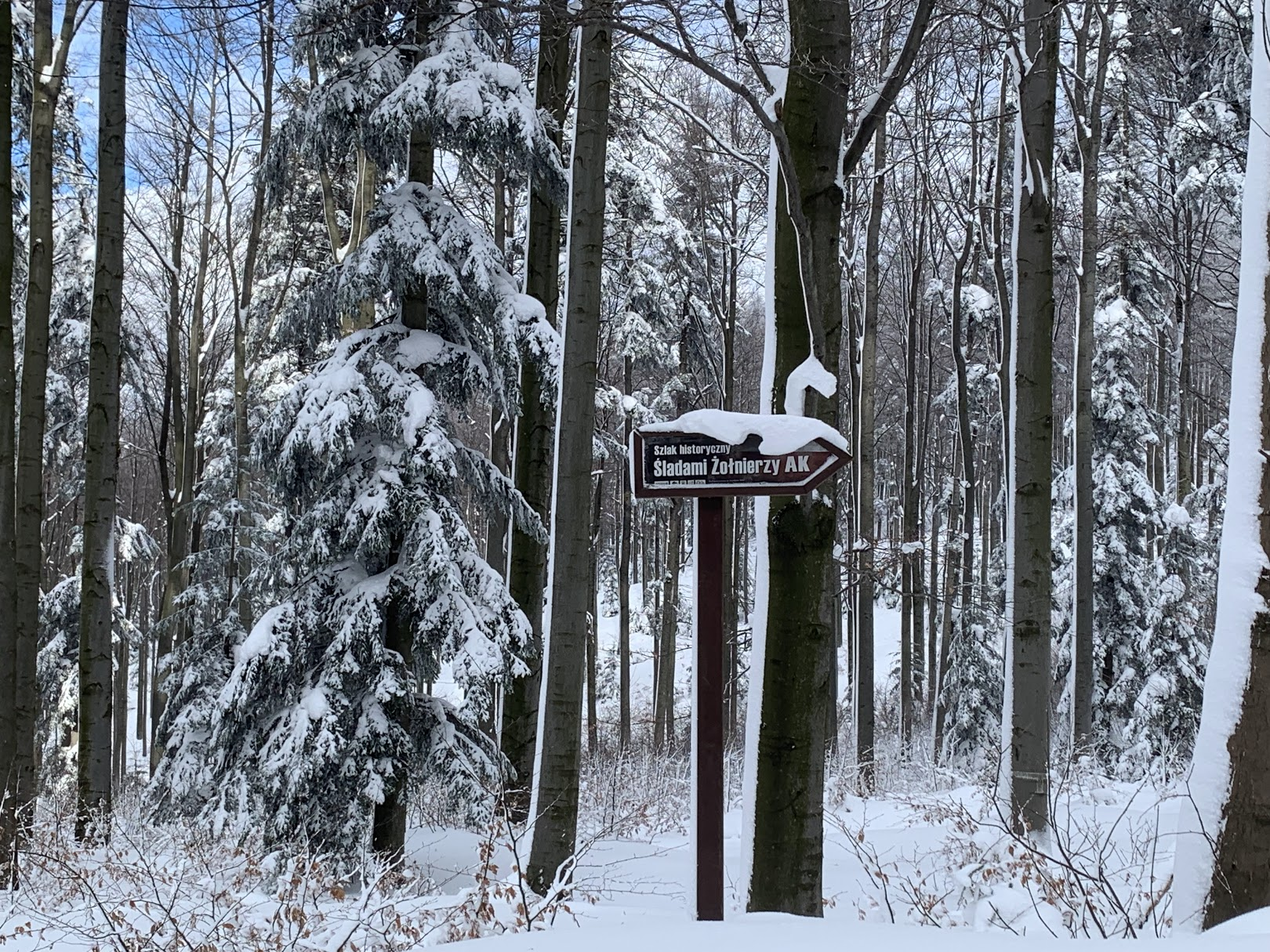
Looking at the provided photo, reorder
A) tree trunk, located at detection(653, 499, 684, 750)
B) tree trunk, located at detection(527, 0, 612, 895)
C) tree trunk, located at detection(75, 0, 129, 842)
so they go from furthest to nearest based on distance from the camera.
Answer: tree trunk, located at detection(653, 499, 684, 750) → tree trunk, located at detection(75, 0, 129, 842) → tree trunk, located at detection(527, 0, 612, 895)

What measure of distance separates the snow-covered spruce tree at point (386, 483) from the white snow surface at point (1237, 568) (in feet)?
14.7

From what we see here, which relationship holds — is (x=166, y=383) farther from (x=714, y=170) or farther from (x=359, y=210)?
(x=714, y=170)

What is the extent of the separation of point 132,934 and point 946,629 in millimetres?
15418

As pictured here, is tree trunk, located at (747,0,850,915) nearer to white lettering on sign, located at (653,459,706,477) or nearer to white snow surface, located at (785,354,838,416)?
white snow surface, located at (785,354,838,416)

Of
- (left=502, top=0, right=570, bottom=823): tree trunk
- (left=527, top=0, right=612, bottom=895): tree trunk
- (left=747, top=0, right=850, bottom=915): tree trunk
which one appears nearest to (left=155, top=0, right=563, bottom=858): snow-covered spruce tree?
(left=502, top=0, right=570, bottom=823): tree trunk

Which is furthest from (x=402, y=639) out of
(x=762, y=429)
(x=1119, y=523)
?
(x=1119, y=523)

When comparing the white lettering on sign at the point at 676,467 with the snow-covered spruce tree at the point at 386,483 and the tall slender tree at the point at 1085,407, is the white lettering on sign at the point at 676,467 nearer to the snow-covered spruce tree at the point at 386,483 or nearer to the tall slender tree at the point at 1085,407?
the snow-covered spruce tree at the point at 386,483

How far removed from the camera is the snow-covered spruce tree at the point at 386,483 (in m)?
6.87

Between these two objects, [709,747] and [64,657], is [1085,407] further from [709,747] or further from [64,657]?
[64,657]

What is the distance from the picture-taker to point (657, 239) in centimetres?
1602

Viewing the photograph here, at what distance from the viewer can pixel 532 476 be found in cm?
838

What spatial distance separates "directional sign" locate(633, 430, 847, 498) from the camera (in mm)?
3773

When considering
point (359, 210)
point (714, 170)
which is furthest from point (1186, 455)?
point (359, 210)

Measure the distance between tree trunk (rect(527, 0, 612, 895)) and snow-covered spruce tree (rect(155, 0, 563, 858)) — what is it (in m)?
1.04
